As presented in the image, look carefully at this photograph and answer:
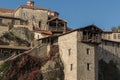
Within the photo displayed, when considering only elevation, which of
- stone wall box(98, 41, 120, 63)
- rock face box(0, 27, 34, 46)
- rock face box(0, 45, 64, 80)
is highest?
rock face box(0, 27, 34, 46)

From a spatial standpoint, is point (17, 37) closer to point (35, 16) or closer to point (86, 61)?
point (35, 16)

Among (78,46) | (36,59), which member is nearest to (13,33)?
(36,59)

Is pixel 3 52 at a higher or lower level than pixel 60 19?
lower

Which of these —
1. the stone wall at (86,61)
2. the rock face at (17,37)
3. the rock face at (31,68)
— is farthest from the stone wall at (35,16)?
the stone wall at (86,61)

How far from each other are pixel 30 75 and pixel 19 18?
30744 mm

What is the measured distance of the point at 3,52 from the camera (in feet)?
296

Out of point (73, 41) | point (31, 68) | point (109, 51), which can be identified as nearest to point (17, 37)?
point (31, 68)

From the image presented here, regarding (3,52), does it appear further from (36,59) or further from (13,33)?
(13,33)

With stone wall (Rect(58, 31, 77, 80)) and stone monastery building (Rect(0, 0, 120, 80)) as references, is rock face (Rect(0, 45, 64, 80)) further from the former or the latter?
stone monastery building (Rect(0, 0, 120, 80))

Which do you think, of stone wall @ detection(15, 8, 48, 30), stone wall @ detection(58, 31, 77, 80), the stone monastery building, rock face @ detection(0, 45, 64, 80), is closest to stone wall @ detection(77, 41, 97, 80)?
the stone monastery building

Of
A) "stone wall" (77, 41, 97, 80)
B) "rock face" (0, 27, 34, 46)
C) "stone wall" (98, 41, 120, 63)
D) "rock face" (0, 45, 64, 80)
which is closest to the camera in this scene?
"stone wall" (77, 41, 97, 80)

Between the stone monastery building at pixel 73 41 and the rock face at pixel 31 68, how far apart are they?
72.3 inches

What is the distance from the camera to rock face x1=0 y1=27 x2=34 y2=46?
100m

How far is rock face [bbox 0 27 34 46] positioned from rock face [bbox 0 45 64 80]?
508 inches
